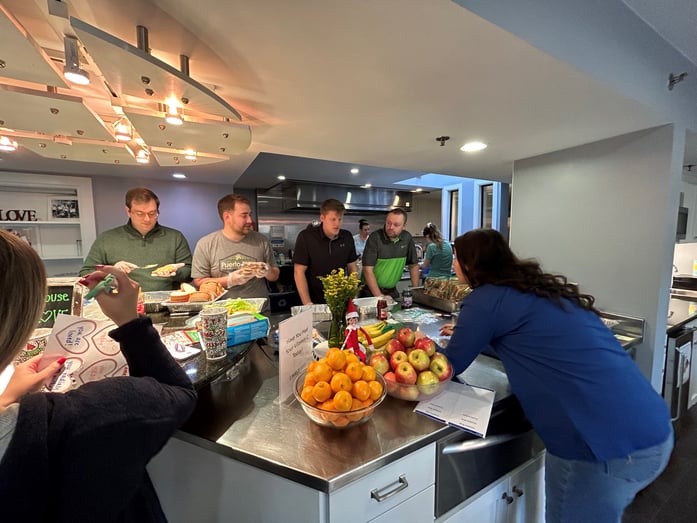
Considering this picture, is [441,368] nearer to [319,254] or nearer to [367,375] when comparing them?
[367,375]

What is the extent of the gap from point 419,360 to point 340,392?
1.13 ft

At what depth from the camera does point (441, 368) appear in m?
1.11

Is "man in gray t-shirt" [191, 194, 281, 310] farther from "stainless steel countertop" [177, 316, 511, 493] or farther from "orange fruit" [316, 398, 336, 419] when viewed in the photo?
"orange fruit" [316, 398, 336, 419]

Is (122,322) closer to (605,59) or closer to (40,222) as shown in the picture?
(605,59)

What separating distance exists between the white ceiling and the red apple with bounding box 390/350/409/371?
1040 millimetres

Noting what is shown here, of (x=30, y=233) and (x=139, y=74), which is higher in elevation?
(x=139, y=74)

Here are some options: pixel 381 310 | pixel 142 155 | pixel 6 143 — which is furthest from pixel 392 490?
pixel 6 143

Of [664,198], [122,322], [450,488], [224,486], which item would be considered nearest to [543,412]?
[450,488]

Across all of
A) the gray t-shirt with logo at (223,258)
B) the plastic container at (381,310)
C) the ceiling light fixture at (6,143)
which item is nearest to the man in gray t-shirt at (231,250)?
the gray t-shirt with logo at (223,258)

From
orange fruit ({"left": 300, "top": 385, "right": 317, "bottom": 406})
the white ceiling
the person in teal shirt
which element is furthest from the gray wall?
orange fruit ({"left": 300, "top": 385, "right": 317, "bottom": 406})

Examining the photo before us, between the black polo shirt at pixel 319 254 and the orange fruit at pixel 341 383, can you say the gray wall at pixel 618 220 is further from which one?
the orange fruit at pixel 341 383

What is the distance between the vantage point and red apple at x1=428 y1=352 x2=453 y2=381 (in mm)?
1098

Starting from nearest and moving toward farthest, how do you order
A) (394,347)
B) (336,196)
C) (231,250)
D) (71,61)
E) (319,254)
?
→ (71,61) → (394,347) → (231,250) → (319,254) → (336,196)

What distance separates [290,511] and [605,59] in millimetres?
1917
